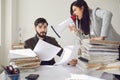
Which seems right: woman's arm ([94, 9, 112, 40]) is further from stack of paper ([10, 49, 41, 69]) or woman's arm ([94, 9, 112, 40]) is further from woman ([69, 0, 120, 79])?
stack of paper ([10, 49, 41, 69])

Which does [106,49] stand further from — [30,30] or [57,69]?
[30,30]

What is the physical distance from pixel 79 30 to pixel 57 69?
0.54 meters

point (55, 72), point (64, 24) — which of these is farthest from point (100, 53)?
point (64, 24)

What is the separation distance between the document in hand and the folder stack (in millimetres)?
377

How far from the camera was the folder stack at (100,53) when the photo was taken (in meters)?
1.33

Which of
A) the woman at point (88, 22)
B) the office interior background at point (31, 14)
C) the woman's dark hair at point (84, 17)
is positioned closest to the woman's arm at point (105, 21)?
the woman at point (88, 22)

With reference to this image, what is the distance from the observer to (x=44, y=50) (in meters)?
1.67

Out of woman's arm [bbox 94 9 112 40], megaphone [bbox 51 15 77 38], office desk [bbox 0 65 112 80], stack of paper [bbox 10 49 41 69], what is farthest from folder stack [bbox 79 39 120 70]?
megaphone [bbox 51 15 77 38]

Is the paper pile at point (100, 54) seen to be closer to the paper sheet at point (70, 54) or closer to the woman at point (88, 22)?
the paper sheet at point (70, 54)

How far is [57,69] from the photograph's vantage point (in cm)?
156

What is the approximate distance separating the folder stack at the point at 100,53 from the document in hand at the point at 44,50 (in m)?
0.38

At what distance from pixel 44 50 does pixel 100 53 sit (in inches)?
19.6

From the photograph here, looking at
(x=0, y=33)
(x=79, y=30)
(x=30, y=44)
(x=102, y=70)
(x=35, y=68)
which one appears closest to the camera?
(x=102, y=70)

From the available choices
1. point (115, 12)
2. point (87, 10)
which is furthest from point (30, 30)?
point (87, 10)
